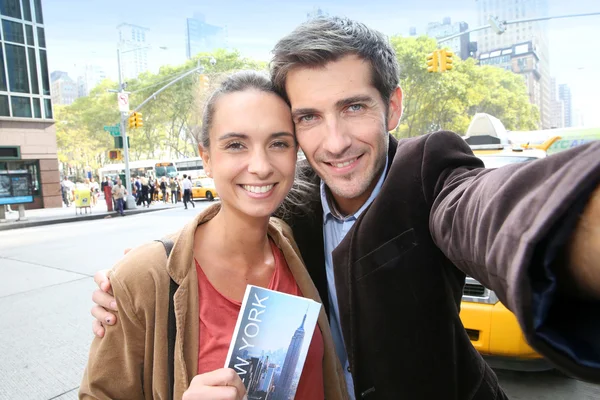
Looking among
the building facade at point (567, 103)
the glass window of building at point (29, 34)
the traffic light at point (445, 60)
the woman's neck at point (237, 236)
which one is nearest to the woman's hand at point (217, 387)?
the woman's neck at point (237, 236)

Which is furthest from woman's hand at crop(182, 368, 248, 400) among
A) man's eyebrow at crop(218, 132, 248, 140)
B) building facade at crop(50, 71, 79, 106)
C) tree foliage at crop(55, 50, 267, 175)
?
building facade at crop(50, 71, 79, 106)

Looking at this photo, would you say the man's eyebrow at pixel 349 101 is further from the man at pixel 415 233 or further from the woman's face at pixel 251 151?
the woman's face at pixel 251 151

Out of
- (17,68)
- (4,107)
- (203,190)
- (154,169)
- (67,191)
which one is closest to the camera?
(4,107)

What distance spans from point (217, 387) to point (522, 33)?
173534 mm

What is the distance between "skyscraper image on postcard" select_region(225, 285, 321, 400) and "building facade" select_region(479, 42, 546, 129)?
13003 cm

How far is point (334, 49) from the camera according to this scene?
5.69ft

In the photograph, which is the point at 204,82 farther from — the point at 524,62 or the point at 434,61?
the point at 524,62

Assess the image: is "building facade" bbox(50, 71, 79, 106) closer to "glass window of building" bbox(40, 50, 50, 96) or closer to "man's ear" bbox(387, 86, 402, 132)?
"glass window of building" bbox(40, 50, 50, 96)

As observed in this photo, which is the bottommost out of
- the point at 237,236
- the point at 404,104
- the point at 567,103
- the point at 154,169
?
the point at 154,169

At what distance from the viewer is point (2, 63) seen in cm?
2150

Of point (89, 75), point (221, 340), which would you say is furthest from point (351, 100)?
point (89, 75)

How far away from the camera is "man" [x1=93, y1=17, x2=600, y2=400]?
2.19 feet

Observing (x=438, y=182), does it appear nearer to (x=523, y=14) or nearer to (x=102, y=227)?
(x=102, y=227)

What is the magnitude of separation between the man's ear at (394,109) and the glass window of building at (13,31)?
86.4 feet
